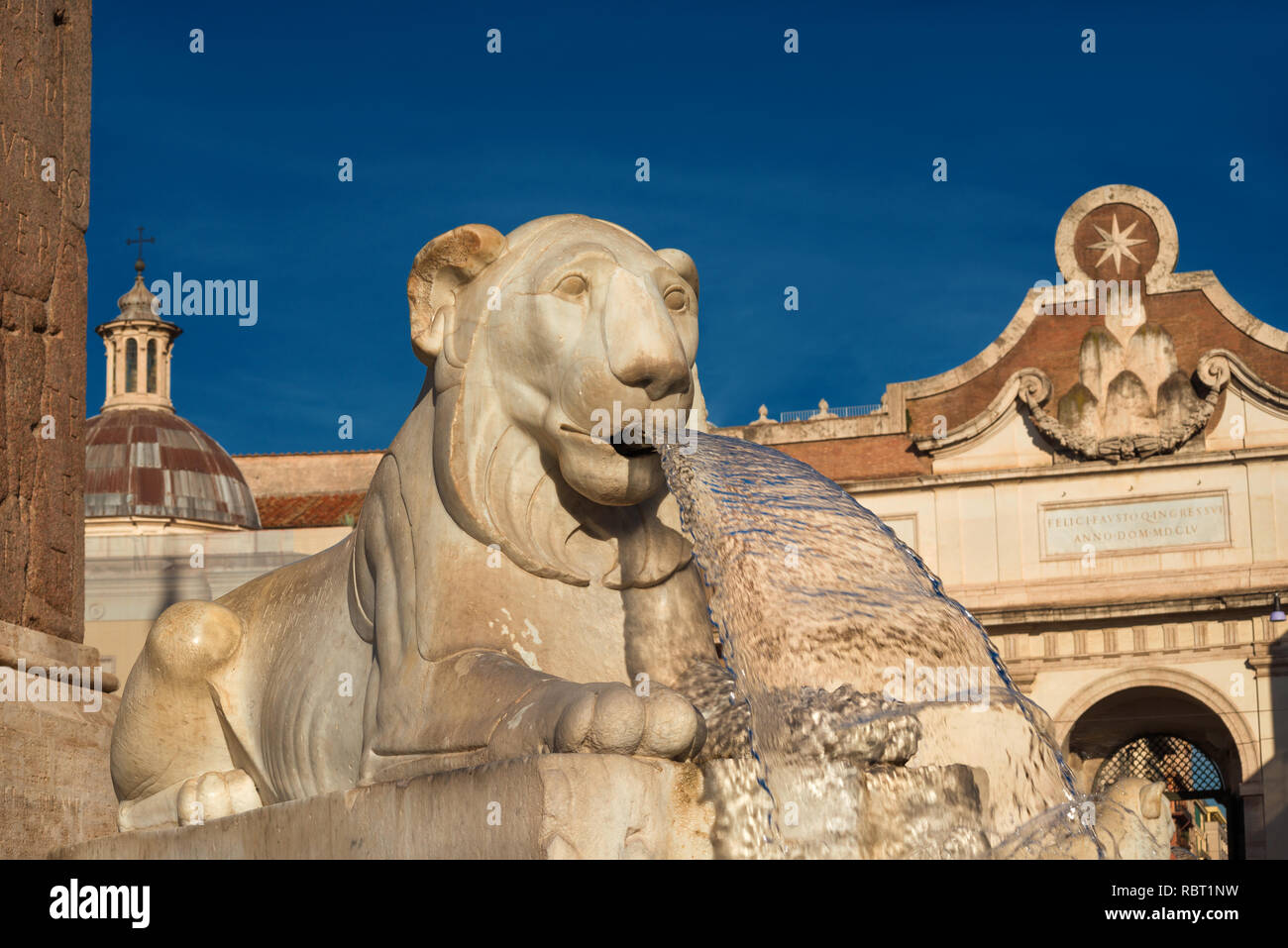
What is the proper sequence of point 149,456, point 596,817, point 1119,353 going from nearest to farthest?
point 596,817, point 1119,353, point 149,456

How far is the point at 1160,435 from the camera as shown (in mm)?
30375

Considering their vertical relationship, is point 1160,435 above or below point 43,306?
above

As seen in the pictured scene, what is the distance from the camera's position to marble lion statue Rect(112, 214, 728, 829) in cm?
411

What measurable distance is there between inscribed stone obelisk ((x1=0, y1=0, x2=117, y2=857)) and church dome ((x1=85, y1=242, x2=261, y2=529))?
3648cm

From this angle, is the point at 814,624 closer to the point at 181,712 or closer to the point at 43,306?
the point at 181,712

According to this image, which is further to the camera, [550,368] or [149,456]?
[149,456]

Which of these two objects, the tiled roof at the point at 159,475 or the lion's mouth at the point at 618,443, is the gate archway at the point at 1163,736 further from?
the lion's mouth at the point at 618,443

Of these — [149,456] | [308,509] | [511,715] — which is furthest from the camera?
[149,456]

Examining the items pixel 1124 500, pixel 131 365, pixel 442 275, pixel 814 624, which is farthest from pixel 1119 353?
pixel 131 365

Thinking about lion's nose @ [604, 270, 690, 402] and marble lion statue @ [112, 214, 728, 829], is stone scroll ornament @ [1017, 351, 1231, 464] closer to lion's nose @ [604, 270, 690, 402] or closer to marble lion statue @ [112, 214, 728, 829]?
marble lion statue @ [112, 214, 728, 829]

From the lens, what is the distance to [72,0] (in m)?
9.02

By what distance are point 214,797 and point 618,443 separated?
1481mm

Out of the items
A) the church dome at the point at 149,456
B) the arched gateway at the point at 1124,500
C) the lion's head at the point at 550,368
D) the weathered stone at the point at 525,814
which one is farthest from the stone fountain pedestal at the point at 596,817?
the church dome at the point at 149,456

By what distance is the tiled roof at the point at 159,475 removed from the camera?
45.3 metres
